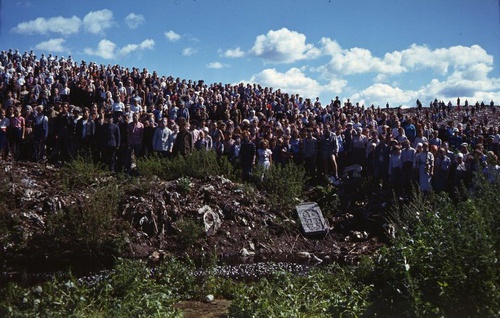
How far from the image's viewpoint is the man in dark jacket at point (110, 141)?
17000 mm

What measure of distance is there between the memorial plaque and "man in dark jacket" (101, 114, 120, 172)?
21.8ft

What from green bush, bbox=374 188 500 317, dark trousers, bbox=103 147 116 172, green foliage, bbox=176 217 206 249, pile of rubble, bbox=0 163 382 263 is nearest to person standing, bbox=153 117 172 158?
dark trousers, bbox=103 147 116 172

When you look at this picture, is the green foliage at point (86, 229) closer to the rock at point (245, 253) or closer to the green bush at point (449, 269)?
the rock at point (245, 253)

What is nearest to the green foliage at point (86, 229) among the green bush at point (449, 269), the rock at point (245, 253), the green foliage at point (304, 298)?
the rock at point (245, 253)

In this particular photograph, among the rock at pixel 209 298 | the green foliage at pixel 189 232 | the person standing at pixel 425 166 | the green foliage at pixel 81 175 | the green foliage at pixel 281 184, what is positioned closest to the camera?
the rock at pixel 209 298

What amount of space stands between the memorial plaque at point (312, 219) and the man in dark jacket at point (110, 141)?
262 inches

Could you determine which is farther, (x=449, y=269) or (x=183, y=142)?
(x=183, y=142)

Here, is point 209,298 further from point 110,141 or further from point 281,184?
point 110,141

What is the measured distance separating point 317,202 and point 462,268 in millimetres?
11570

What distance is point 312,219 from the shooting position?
15938 mm

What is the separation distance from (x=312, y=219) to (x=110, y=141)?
7.41 m

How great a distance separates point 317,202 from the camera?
17.3 meters

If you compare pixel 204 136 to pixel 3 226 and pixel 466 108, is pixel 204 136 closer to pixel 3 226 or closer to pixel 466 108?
pixel 3 226

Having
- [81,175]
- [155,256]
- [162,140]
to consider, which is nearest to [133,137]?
[162,140]
